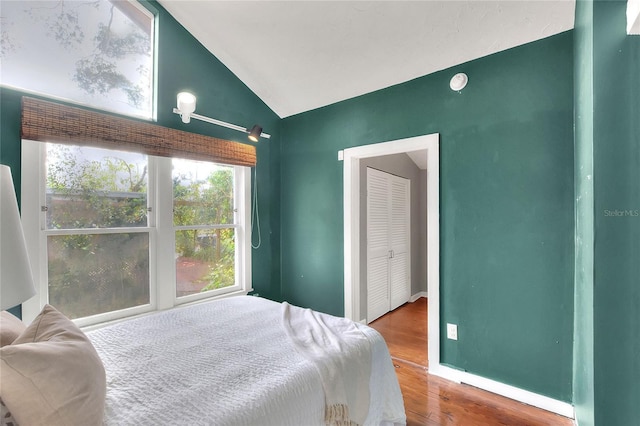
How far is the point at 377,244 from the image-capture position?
354cm

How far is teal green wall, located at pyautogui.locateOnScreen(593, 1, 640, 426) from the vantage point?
98 centimetres

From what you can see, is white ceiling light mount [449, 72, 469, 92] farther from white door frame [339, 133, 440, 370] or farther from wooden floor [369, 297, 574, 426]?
wooden floor [369, 297, 574, 426]

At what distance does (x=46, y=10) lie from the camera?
198cm

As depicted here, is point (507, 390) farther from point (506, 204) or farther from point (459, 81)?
point (459, 81)

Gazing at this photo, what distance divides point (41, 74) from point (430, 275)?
320 centimetres

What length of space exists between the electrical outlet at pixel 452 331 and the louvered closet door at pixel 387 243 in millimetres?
1139

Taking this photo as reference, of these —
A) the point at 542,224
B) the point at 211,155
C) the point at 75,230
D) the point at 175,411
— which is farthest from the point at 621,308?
the point at 75,230

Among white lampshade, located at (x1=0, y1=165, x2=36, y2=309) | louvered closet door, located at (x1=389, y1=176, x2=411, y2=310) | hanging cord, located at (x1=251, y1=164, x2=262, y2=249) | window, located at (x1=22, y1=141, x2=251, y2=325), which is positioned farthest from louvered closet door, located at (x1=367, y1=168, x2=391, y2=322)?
white lampshade, located at (x1=0, y1=165, x2=36, y2=309)

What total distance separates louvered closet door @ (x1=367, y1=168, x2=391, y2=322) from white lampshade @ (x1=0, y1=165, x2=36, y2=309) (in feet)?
9.32

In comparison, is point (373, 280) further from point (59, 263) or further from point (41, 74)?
point (41, 74)

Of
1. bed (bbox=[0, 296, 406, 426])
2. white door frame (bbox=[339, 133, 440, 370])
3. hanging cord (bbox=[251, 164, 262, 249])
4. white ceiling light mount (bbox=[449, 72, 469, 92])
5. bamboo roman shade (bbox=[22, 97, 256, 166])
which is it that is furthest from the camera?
hanging cord (bbox=[251, 164, 262, 249])

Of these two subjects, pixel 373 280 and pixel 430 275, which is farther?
pixel 373 280

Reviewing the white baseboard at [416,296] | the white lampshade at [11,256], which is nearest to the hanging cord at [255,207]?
the white lampshade at [11,256]

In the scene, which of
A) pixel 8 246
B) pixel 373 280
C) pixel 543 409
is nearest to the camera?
pixel 8 246
